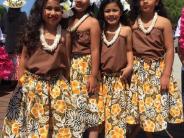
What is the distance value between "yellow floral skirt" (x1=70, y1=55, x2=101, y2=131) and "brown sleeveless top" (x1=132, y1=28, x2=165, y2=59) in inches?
18.9

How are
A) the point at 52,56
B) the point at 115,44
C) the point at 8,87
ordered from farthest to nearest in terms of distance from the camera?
the point at 8,87 → the point at 115,44 → the point at 52,56

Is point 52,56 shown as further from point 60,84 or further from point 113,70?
point 113,70

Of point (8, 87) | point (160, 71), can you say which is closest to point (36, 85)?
point (160, 71)

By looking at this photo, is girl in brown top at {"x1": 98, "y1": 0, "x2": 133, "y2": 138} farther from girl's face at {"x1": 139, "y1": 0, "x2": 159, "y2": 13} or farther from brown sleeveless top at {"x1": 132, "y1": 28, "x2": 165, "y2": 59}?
girl's face at {"x1": 139, "y1": 0, "x2": 159, "y2": 13}

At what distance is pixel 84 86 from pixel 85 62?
0.22m

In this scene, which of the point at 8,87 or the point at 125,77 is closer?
the point at 125,77

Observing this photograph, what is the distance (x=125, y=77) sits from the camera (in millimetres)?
4457

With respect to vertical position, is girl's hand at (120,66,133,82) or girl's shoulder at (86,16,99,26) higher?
girl's shoulder at (86,16,99,26)

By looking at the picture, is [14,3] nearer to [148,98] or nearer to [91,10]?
[91,10]

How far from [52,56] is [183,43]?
1.40m

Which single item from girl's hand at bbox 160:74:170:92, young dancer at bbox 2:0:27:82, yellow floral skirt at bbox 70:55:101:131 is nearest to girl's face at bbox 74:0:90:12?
yellow floral skirt at bbox 70:55:101:131

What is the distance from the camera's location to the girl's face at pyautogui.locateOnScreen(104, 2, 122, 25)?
4469mm

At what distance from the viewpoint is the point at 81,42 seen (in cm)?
438

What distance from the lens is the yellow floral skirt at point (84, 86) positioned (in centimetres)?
439
